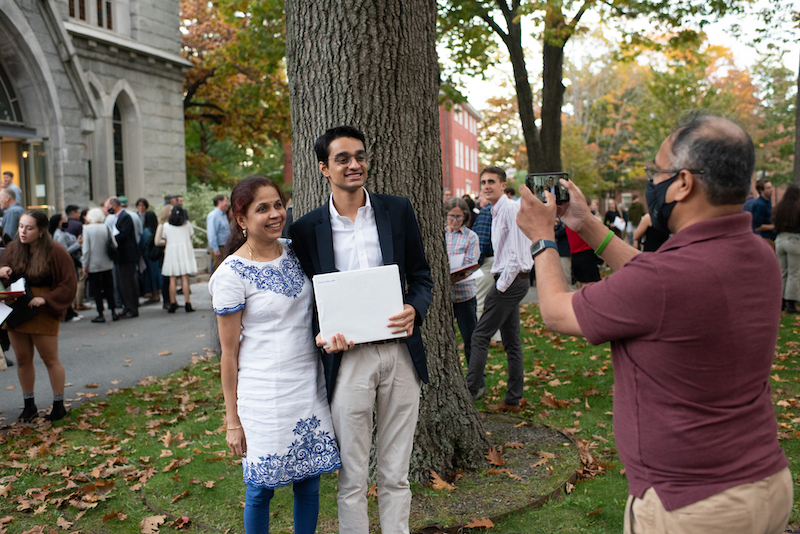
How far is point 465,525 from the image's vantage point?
13.1 ft

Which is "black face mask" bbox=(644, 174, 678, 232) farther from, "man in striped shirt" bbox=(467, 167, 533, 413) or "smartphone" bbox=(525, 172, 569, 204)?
"man in striped shirt" bbox=(467, 167, 533, 413)

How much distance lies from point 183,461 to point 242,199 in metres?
2.95

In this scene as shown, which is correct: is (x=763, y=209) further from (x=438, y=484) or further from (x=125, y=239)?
(x=125, y=239)

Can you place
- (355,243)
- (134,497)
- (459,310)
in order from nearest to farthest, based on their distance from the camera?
(355,243) < (134,497) < (459,310)

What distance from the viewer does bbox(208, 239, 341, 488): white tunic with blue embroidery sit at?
3062 mm

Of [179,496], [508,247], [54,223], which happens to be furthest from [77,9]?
[179,496]

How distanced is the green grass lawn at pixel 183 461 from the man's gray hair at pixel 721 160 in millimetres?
2727

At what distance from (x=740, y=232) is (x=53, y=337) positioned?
A: 21.1 feet

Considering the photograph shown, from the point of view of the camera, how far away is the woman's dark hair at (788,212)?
417 inches

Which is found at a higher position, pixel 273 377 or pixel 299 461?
pixel 273 377

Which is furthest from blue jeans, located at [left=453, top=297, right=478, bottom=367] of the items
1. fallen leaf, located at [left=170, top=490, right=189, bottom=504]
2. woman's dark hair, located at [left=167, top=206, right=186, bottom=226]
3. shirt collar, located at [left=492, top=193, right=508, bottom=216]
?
woman's dark hair, located at [left=167, top=206, right=186, bottom=226]

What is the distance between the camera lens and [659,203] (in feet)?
6.72

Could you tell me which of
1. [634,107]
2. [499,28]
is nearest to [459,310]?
[499,28]

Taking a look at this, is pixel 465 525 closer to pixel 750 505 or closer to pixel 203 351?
pixel 750 505
